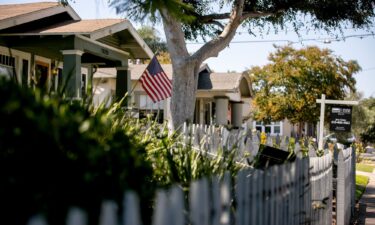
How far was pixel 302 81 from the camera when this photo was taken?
31.0 m

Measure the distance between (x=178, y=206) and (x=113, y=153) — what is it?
1.29 feet

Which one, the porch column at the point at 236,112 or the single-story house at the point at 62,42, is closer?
the single-story house at the point at 62,42

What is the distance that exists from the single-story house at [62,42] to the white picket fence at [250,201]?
266 inches

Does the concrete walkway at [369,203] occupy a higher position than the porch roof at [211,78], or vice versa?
the porch roof at [211,78]

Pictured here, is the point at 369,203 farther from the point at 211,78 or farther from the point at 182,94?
the point at 211,78

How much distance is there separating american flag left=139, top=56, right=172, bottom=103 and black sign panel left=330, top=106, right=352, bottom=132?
18.0 feet

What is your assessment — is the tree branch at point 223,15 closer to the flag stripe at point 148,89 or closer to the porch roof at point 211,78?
the flag stripe at point 148,89

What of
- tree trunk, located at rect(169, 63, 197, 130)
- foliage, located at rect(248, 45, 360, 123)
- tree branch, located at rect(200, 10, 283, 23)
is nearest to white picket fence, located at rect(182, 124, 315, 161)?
tree trunk, located at rect(169, 63, 197, 130)

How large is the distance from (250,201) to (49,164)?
152cm

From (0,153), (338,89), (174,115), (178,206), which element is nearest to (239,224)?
(178,206)

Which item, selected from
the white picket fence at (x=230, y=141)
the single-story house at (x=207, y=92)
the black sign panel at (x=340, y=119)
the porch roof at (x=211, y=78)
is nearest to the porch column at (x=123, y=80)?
the single-story house at (x=207, y=92)

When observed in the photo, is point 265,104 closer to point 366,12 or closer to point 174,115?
point 366,12

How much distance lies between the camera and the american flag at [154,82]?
44.1 ft

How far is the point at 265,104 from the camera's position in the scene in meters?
32.8
